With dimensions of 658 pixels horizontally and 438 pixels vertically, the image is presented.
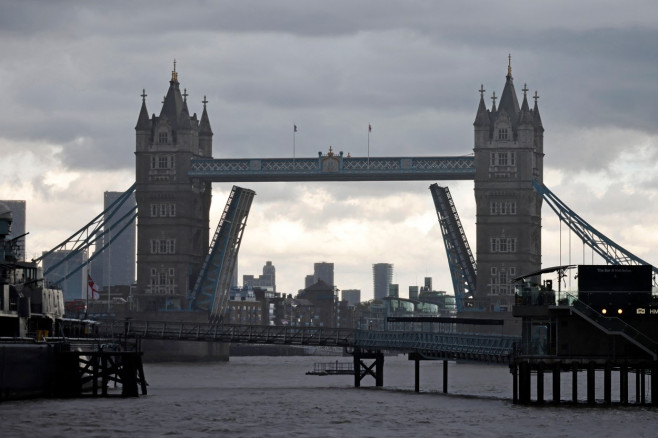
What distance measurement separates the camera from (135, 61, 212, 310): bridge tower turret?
623 ft

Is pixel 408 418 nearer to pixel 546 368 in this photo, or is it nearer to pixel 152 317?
pixel 546 368

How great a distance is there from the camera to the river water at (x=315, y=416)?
71.9 metres

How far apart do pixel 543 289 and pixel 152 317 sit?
354 feet

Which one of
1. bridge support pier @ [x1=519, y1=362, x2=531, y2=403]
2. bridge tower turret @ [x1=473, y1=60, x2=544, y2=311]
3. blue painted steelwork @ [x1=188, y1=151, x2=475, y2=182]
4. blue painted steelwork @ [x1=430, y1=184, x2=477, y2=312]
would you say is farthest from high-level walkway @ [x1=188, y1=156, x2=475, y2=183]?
bridge support pier @ [x1=519, y1=362, x2=531, y2=403]

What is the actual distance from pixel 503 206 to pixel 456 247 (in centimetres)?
938

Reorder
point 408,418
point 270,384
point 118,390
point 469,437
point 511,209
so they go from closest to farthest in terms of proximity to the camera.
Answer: point 469,437, point 408,418, point 118,390, point 270,384, point 511,209

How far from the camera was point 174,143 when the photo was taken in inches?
7569

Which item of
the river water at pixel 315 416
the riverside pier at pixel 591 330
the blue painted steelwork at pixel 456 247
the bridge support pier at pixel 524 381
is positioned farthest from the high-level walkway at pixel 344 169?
the bridge support pier at pixel 524 381

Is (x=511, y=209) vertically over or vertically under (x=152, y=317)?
over

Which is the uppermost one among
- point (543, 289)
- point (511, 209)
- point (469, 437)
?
point (511, 209)

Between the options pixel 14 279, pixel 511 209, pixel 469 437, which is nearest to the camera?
pixel 469 437

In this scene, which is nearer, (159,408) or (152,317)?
(159,408)

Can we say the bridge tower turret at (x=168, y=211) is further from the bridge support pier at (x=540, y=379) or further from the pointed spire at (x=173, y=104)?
the bridge support pier at (x=540, y=379)

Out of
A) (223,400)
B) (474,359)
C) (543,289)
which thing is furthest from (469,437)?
(474,359)
